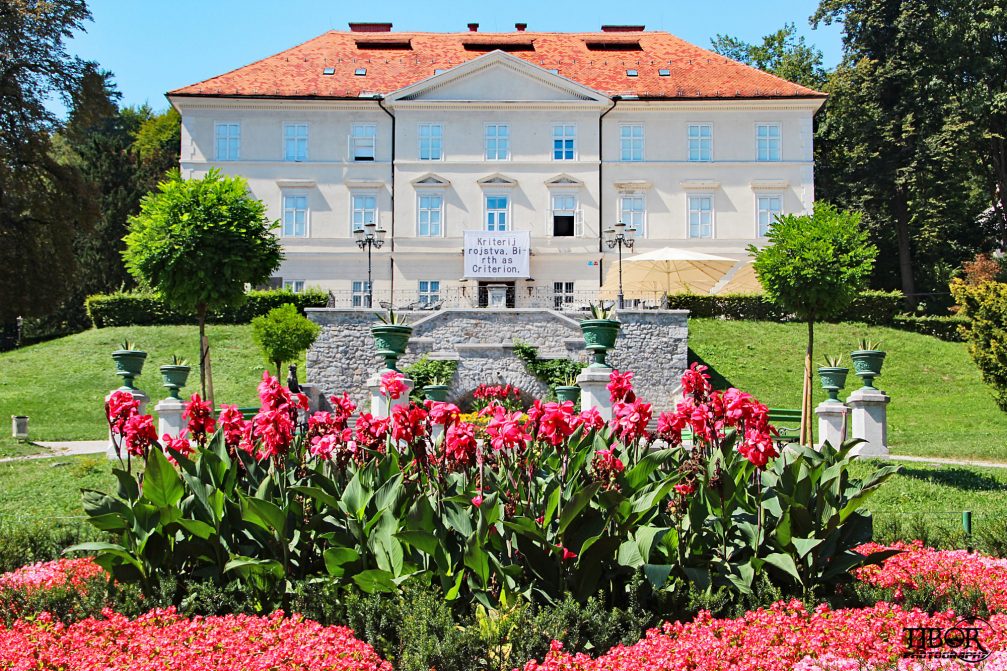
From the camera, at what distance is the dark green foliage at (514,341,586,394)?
22984 mm

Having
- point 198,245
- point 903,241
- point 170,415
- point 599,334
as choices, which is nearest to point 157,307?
point 198,245

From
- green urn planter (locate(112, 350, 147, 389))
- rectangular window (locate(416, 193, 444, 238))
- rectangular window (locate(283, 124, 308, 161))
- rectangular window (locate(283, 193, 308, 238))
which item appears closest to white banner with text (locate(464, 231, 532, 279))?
rectangular window (locate(416, 193, 444, 238))

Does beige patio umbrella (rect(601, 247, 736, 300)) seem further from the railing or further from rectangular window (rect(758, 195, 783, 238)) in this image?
rectangular window (rect(758, 195, 783, 238))

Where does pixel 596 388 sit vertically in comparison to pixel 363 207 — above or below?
below

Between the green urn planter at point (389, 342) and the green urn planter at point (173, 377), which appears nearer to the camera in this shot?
the green urn planter at point (389, 342)

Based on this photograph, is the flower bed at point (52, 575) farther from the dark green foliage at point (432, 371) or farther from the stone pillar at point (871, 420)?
the dark green foliage at point (432, 371)

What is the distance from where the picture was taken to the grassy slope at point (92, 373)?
22.5 m

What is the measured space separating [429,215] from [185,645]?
32586 mm

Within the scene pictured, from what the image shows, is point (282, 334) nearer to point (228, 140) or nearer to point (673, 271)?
point (673, 271)

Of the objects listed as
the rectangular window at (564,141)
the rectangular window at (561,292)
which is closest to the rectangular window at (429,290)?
the rectangular window at (561,292)

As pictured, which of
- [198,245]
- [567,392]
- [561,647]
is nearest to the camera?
[561,647]

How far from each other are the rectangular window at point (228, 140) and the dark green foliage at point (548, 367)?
756 inches

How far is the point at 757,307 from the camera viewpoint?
3192 centimetres

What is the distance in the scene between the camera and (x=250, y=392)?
80.0ft
